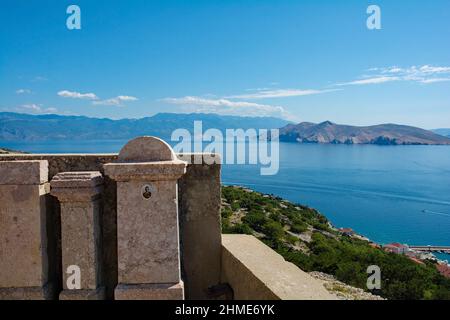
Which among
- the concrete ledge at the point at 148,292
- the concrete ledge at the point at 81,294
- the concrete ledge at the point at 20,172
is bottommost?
the concrete ledge at the point at 81,294

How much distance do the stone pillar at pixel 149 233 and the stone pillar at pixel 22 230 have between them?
32.7 inches

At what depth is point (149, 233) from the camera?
3812mm

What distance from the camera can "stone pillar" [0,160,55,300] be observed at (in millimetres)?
3828

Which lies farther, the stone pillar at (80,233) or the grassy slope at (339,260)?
the grassy slope at (339,260)

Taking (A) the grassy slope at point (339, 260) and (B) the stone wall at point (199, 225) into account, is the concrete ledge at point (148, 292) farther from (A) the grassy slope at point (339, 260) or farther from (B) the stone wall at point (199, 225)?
(A) the grassy slope at point (339, 260)

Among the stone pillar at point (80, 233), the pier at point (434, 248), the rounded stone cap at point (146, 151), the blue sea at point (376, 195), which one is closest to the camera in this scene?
the stone pillar at point (80, 233)

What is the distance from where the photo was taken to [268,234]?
28172 millimetres

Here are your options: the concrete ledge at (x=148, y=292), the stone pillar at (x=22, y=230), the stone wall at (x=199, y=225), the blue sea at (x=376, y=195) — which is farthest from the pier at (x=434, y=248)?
the stone pillar at (x=22, y=230)

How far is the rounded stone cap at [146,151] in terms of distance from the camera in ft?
13.3

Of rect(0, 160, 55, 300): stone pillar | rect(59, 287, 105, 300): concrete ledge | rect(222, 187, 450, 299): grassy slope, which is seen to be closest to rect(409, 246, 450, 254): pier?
rect(222, 187, 450, 299): grassy slope

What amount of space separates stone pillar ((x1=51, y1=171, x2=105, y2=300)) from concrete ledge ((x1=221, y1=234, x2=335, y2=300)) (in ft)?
5.10
